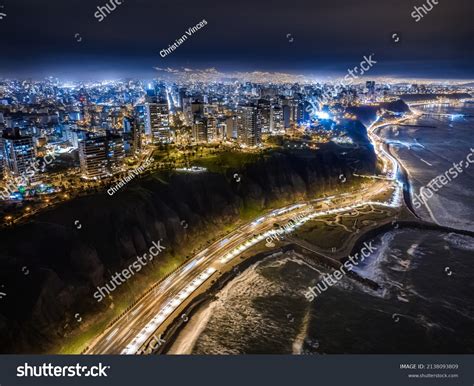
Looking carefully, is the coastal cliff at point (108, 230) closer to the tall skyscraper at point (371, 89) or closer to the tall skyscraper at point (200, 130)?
the tall skyscraper at point (200, 130)

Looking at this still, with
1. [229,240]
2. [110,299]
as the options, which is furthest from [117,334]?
[229,240]

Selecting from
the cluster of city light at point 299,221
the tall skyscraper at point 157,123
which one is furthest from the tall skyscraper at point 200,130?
the cluster of city light at point 299,221

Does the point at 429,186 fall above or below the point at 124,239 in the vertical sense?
below

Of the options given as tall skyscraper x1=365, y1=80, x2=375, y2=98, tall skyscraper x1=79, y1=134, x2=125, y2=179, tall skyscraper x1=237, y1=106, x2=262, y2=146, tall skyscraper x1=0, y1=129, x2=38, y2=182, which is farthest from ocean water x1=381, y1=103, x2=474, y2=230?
tall skyscraper x1=0, y1=129, x2=38, y2=182

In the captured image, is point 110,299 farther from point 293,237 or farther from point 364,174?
point 364,174

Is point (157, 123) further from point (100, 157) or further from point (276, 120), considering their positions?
point (276, 120)

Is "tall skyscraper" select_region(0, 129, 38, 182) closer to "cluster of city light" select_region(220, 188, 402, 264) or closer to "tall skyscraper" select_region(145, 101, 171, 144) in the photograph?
"tall skyscraper" select_region(145, 101, 171, 144)
